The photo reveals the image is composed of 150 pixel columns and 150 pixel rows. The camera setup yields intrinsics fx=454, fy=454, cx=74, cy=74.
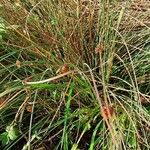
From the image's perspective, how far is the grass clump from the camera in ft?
4.44

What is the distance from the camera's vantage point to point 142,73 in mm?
1560

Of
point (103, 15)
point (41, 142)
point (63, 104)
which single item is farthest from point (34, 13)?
point (41, 142)

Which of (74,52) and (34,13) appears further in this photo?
A: (34,13)

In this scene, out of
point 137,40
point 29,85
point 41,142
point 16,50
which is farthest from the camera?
point 137,40

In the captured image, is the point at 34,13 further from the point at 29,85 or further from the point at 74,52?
the point at 29,85

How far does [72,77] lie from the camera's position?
54.1 inches

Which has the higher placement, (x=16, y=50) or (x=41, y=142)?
(x=16, y=50)

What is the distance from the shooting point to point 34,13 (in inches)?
67.3

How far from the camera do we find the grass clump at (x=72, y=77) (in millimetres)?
1353

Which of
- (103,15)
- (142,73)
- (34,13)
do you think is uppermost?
(34,13)

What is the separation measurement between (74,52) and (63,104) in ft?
0.61

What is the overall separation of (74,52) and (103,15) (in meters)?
0.16

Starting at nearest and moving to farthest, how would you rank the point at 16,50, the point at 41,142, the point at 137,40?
the point at 41,142 → the point at 16,50 → the point at 137,40

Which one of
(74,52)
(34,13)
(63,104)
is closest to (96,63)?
(74,52)
